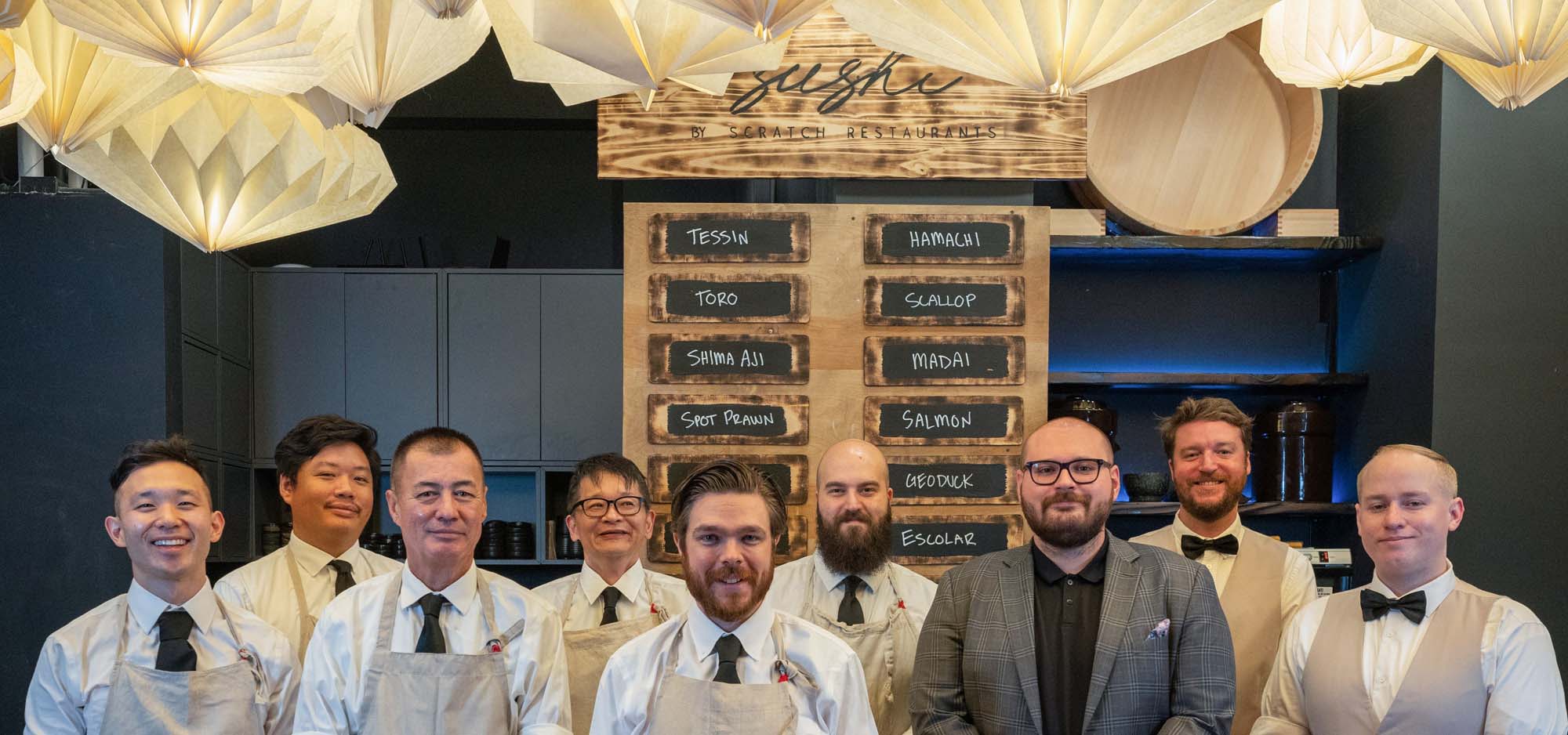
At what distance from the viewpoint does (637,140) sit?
12.5 ft

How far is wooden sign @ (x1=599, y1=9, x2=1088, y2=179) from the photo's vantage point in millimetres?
3797

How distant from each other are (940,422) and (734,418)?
1.93 ft

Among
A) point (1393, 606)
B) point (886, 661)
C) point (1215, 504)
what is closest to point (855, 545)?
point (886, 661)

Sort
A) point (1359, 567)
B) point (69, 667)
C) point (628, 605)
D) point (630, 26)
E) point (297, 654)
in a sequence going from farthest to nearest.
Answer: point (1359, 567)
point (628, 605)
point (297, 654)
point (69, 667)
point (630, 26)

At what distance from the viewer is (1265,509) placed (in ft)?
13.4

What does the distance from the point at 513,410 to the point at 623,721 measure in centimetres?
401

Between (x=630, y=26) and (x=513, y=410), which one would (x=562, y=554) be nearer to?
(x=513, y=410)

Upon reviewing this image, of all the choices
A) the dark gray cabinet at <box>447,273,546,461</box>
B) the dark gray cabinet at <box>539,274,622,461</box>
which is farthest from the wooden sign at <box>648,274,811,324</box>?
the dark gray cabinet at <box>447,273,546,461</box>

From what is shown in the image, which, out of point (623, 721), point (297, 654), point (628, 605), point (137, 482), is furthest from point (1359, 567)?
point (137, 482)

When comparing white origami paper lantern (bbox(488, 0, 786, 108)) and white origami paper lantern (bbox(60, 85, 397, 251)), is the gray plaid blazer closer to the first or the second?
white origami paper lantern (bbox(488, 0, 786, 108))

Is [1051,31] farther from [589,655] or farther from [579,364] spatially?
[579,364]

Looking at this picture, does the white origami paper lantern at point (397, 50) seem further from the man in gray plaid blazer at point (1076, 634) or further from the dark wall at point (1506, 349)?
the dark wall at point (1506, 349)

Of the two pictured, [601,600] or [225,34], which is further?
[601,600]

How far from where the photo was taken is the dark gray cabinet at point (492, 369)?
6367 mm
